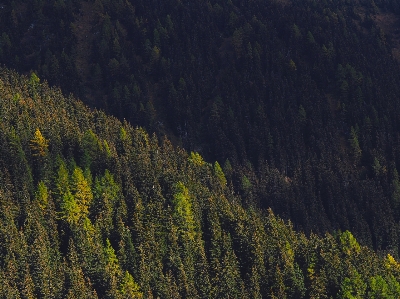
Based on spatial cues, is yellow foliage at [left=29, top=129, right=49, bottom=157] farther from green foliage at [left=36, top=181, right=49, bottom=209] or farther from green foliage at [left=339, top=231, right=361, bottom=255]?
green foliage at [left=339, top=231, right=361, bottom=255]

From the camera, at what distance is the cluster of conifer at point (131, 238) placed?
112625 millimetres

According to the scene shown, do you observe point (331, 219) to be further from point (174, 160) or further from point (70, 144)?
point (70, 144)

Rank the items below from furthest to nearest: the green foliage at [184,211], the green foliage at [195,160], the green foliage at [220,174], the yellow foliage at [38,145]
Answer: the green foliage at [220,174], the green foliage at [195,160], the yellow foliage at [38,145], the green foliage at [184,211]

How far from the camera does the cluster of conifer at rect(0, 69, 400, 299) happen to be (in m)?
113

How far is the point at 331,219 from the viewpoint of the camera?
193 meters

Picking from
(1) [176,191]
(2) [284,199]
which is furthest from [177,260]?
(2) [284,199]

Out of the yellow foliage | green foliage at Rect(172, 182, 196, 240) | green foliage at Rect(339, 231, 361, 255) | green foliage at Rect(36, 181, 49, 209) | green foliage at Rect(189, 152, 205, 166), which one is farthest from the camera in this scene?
green foliage at Rect(189, 152, 205, 166)

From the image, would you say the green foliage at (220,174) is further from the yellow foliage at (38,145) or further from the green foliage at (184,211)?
the yellow foliage at (38,145)

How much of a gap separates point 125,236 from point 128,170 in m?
22.7

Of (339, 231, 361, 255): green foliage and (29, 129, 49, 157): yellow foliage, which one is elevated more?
(29, 129, 49, 157): yellow foliage

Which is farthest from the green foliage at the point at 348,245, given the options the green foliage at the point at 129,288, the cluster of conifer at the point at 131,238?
the green foliage at the point at 129,288

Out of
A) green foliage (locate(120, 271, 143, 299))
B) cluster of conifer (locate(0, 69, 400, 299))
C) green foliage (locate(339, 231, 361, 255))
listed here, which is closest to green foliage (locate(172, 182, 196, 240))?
cluster of conifer (locate(0, 69, 400, 299))

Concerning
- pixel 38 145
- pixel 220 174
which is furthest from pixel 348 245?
pixel 38 145

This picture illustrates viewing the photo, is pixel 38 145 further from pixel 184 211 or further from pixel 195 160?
pixel 195 160
